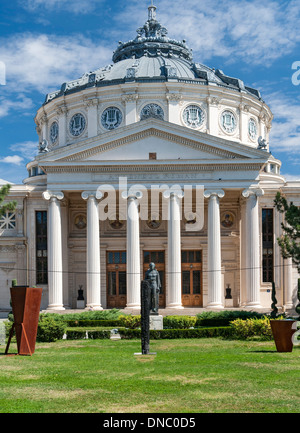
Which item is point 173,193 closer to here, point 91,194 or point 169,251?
point 169,251

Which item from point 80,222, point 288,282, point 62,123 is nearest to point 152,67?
point 62,123

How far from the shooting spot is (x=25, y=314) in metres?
24.5

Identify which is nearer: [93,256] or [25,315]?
[25,315]

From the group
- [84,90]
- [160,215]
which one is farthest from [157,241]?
[84,90]

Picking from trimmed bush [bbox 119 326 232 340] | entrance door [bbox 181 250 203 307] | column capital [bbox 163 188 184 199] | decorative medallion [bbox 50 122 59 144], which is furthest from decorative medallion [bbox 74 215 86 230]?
trimmed bush [bbox 119 326 232 340]

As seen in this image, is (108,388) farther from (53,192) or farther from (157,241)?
(157,241)

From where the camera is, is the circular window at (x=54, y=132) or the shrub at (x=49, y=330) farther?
the circular window at (x=54, y=132)

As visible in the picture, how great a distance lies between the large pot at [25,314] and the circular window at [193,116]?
39109 millimetres

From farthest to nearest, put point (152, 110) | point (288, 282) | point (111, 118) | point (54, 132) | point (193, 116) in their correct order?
point (54, 132) < point (111, 118) < point (193, 116) < point (152, 110) < point (288, 282)

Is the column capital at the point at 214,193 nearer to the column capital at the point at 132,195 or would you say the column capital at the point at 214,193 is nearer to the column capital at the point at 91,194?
the column capital at the point at 132,195

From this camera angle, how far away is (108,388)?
16.7 metres

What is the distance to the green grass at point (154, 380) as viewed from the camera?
14.3 m

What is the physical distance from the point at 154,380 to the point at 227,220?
3904 centimetres

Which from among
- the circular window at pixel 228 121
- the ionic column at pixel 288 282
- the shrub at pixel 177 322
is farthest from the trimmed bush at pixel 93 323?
the circular window at pixel 228 121
